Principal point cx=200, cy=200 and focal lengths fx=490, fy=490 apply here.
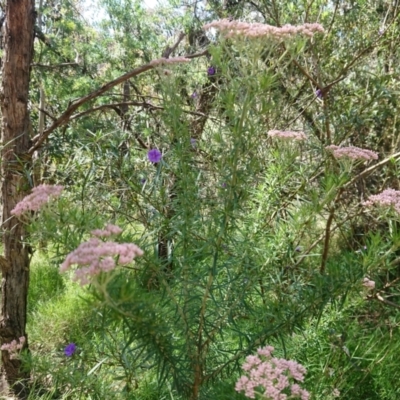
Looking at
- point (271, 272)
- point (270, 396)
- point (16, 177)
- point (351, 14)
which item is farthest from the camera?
point (351, 14)

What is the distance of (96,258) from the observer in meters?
0.94

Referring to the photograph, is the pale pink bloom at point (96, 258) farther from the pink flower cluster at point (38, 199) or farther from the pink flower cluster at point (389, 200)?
the pink flower cluster at point (389, 200)

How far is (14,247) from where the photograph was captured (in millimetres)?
2211

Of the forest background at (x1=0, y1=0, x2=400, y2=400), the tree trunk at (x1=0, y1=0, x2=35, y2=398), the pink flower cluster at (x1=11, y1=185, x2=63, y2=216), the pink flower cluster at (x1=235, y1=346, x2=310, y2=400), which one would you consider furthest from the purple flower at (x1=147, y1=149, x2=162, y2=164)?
the pink flower cluster at (x1=235, y1=346, x2=310, y2=400)

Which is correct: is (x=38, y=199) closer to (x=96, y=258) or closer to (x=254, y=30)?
(x=96, y=258)

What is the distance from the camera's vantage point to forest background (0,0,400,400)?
52.7 inches

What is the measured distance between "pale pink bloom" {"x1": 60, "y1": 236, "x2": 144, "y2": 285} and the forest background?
0.05 ft

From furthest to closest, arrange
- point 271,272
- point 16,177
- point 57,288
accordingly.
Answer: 1. point 57,288
2. point 16,177
3. point 271,272

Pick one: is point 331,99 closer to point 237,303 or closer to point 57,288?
point 237,303

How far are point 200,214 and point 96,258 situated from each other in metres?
0.58

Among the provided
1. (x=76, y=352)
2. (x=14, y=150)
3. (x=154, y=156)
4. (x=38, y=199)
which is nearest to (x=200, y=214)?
(x=38, y=199)

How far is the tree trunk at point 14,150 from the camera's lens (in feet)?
6.68

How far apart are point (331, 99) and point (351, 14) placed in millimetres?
542

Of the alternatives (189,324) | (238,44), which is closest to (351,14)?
(238,44)
